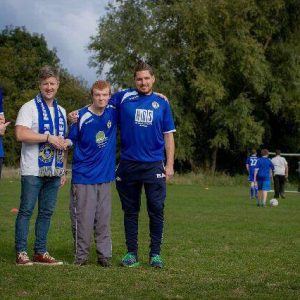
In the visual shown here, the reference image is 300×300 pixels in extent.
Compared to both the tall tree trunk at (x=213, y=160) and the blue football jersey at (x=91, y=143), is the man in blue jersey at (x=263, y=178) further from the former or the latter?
the tall tree trunk at (x=213, y=160)

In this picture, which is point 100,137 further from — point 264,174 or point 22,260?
point 264,174

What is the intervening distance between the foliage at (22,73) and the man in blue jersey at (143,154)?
43.5 m

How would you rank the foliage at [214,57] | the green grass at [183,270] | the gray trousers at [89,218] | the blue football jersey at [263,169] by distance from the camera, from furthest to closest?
the foliage at [214,57] → the blue football jersey at [263,169] → the gray trousers at [89,218] → the green grass at [183,270]

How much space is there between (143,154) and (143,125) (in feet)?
1.09

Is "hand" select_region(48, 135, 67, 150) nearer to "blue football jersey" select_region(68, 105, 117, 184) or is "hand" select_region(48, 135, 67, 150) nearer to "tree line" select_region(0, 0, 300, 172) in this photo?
"blue football jersey" select_region(68, 105, 117, 184)

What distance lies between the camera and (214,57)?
41969 millimetres

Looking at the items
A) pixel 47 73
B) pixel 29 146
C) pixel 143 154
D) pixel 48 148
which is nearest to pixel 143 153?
pixel 143 154

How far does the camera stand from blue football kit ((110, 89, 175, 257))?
750 centimetres

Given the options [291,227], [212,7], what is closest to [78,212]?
[291,227]

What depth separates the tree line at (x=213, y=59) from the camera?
42500mm

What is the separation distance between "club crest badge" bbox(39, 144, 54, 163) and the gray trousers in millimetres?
464

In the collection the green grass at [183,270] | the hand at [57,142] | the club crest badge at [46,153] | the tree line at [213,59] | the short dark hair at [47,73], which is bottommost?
the green grass at [183,270]

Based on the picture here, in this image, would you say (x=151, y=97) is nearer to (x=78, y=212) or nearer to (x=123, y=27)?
(x=78, y=212)

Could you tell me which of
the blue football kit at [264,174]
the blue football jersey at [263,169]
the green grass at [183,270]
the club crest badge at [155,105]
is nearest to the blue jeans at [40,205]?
the green grass at [183,270]
